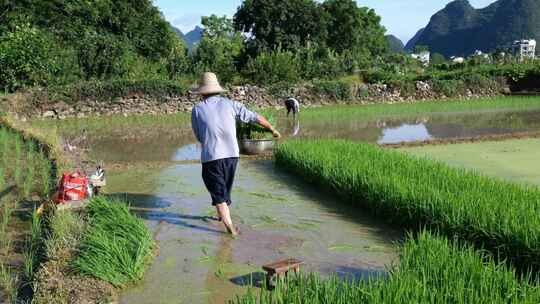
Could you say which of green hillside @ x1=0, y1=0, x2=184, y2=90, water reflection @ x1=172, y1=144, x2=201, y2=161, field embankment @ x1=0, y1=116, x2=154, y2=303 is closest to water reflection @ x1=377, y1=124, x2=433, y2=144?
water reflection @ x1=172, y1=144, x2=201, y2=161

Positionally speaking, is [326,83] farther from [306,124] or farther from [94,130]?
[94,130]

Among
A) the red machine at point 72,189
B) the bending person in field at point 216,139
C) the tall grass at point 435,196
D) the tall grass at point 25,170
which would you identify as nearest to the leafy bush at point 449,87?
the tall grass at point 435,196

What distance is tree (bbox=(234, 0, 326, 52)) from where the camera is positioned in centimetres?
3055

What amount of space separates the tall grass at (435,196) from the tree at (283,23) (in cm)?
2461

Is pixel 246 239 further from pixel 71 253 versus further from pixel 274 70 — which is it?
pixel 274 70

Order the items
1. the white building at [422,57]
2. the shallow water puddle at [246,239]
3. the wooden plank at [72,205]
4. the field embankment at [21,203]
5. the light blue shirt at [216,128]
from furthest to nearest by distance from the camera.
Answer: the white building at [422,57]
the wooden plank at [72,205]
the light blue shirt at [216,128]
the field embankment at [21,203]
the shallow water puddle at [246,239]

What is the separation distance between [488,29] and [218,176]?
10459cm

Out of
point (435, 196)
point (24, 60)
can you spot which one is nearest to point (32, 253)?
point (435, 196)

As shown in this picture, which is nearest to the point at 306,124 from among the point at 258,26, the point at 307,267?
the point at 307,267

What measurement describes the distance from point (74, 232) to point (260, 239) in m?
1.37

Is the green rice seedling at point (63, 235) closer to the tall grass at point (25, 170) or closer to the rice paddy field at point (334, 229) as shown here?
the rice paddy field at point (334, 229)

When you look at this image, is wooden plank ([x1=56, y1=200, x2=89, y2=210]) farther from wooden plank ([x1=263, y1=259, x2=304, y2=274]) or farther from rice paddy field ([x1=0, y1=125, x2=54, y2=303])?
wooden plank ([x1=263, y1=259, x2=304, y2=274])

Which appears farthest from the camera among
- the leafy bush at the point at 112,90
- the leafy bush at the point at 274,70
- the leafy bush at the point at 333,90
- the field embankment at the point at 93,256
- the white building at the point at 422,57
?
the white building at the point at 422,57

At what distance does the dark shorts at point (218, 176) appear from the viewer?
13.7ft
